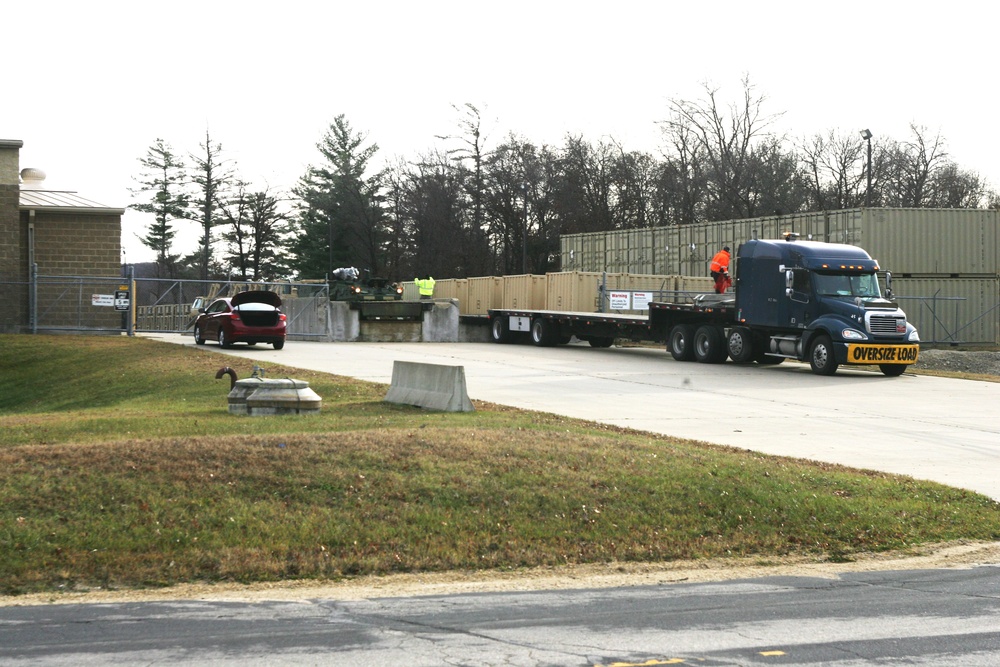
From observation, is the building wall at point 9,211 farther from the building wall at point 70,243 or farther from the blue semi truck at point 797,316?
the blue semi truck at point 797,316

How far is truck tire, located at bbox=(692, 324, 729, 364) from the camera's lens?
29.3 m

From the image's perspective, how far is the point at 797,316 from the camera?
27109mm

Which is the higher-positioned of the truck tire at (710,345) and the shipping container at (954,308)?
the shipping container at (954,308)

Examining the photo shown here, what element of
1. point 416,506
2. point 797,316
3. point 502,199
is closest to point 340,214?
point 502,199

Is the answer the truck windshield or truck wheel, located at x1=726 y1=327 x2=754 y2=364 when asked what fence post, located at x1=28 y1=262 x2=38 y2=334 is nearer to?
truck wheel, located at x1=726 y1=327 x2=754 y2=364

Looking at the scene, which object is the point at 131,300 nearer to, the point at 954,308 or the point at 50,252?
the point at 50,252

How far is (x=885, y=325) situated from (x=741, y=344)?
385cm

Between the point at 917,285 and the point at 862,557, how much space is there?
32.2m

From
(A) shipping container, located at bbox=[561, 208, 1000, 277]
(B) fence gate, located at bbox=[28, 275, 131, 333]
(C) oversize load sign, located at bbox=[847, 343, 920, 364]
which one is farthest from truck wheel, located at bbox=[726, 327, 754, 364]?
(B) fence gate, located at bbox=[28, 275, 131, 333]

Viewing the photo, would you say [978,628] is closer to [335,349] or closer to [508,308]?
[335,349]

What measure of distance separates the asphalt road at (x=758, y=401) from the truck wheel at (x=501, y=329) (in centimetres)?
752

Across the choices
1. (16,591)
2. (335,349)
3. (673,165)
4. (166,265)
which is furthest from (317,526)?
(166,265)

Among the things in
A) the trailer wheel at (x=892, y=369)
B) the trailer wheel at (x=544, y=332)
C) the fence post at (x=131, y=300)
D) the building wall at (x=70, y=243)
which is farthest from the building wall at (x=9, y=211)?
the trailer wheel at (x=892, y=369)

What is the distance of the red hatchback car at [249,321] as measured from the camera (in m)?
30.7
